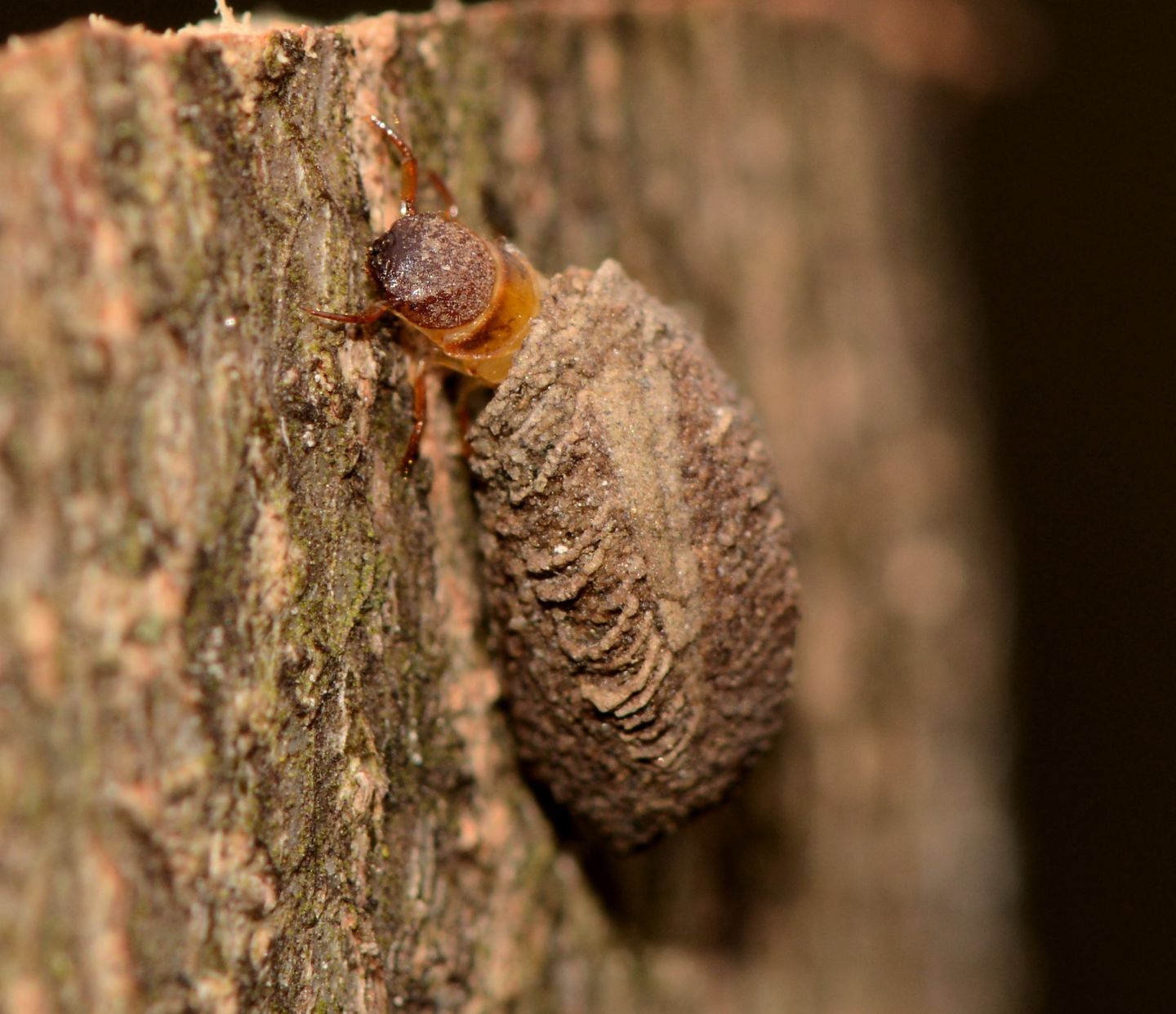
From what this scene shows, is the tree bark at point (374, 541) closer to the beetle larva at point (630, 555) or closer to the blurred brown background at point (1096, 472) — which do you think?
the beetle larva at point (630, 555)

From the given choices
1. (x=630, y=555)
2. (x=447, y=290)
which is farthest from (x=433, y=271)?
(x=630, y=555)

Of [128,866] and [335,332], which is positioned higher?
[335,332]

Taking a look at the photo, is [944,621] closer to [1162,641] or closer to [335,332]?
[1162,641]

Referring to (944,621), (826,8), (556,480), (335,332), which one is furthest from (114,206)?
(944,621)

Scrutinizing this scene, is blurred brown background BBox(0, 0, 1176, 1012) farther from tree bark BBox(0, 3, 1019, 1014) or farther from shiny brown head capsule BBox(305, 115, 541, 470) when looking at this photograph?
shiny brown head capsule BBox(305, 115, 541, 470)

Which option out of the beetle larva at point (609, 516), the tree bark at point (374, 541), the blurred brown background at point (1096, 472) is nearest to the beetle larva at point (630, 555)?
the beetle larva at point (609, 516)

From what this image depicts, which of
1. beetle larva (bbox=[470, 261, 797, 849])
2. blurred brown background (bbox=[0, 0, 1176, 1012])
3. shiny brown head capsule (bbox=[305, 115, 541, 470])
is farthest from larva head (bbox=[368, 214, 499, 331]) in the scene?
blurred brown background (bbox=[0, 0, 1176, 1012])

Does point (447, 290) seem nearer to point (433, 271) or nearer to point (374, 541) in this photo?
point (433, 271)
